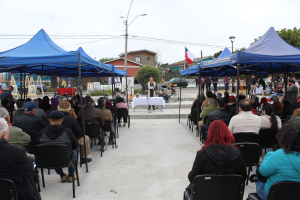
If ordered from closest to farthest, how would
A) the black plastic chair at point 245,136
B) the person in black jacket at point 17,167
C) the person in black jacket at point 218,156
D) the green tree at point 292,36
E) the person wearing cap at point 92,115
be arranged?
the person in black jacket at point 17,167 → the person in black jacket at point 218,156 → the black plastic chair at point 245,136 → the person wearing cap at point 92,115 → the green tree at point 292,36

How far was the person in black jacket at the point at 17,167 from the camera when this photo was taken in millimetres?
2166

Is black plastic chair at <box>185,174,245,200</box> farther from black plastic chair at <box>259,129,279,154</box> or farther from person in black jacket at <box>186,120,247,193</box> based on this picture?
black plastic chair at <box>259,129,279,154</box>

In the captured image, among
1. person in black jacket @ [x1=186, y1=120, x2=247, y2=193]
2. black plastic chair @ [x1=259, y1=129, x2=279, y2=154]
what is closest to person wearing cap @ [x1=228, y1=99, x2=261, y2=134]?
black plastic chair @ [x1=259, y1=129, x2=279, y2=154]

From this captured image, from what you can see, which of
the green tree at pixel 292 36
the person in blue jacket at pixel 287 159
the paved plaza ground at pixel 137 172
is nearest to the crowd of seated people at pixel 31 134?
the paved plaza ground at pixel 137 172

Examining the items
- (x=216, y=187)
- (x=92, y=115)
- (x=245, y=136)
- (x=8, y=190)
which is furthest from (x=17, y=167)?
(x=245, y=136)

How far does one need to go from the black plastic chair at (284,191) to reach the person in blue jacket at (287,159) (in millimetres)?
46

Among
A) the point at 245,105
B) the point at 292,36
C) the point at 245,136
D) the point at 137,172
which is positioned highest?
the point at 292,36

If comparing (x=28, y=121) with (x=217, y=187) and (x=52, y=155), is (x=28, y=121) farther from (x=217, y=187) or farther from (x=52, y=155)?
(x=217, y=187)

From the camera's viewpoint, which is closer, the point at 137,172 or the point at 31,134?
the point at 31,134

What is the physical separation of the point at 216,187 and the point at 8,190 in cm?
210

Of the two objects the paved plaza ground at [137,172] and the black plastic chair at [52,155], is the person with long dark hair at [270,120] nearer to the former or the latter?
the paved plaza ground at [137,172]

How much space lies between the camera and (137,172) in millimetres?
4477

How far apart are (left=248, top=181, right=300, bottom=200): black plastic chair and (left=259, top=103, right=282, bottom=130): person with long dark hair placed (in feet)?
8.59

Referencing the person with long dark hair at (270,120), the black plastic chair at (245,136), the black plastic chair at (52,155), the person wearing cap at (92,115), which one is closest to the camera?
the black plastic chair at (52,155)
